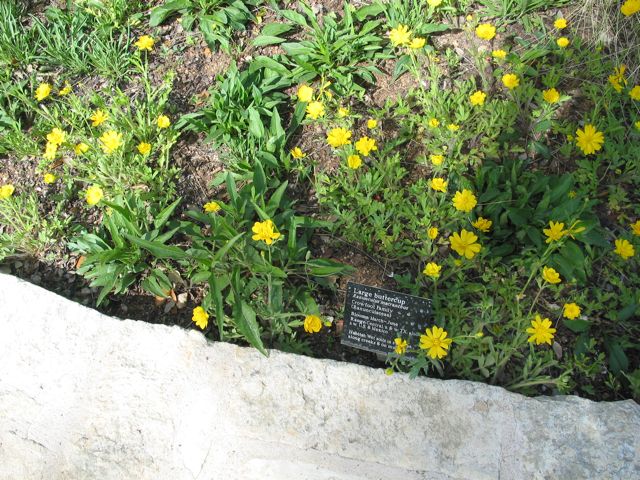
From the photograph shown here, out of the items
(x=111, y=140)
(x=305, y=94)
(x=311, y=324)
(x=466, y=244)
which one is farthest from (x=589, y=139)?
(x=111, y=140)

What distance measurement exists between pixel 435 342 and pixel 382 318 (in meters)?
0.30

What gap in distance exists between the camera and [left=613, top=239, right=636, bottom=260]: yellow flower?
7.02ft

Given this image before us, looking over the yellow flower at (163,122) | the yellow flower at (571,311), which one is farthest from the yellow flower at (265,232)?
the yellow flower at (571,311)

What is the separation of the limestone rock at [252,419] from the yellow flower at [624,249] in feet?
2.00

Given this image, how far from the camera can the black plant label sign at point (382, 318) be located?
2184 millimetres

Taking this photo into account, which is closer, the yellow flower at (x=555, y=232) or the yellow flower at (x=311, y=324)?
the yellow flower at (x=555, y=232)

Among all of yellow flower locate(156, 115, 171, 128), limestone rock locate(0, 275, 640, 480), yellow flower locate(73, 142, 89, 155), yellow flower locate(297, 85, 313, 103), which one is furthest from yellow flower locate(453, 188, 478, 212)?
yellow flower locate(73, 142, 89, 155)

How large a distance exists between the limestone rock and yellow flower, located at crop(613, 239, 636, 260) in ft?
2.00

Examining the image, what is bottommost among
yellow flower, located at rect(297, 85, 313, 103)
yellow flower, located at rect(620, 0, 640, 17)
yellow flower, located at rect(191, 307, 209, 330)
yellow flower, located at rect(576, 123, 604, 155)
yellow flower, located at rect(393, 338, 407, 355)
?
yellow flower, located at rect(191, 307, 209, 330)

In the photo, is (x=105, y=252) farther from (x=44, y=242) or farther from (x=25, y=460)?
(x=25, y=460)

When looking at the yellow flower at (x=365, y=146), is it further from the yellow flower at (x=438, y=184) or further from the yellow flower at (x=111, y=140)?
the yellow flower at (x=111, y=140)

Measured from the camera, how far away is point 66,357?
2215 millimetres

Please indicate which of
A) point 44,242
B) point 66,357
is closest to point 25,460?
point 66,357

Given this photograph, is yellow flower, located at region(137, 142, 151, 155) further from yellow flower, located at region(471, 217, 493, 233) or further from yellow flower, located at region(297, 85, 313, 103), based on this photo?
yellow flower, located at region(471, 217, 493, 233)
